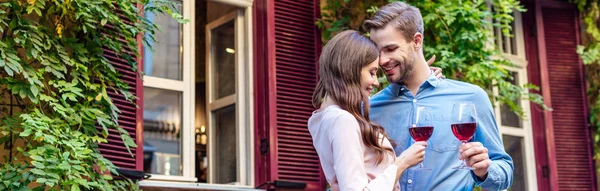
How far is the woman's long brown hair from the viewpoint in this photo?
10.5 feet

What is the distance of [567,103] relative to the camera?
9906mm

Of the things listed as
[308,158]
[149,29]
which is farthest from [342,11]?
[149,29]

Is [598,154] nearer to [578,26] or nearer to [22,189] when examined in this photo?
[578,26]

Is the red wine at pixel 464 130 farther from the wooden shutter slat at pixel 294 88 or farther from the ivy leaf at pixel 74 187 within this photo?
the wooden shutter slat at pixel 294 88

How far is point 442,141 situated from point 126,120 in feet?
11.9

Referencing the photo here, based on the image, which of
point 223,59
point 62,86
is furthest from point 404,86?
point 223,59

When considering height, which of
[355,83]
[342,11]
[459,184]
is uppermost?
[342,11]

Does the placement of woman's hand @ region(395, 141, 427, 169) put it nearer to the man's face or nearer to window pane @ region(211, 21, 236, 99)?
the man's face

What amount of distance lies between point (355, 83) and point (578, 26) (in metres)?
7.36

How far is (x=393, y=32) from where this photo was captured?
346 cm

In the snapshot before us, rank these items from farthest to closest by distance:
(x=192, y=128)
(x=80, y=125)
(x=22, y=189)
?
(x=192, y=128), (x=80, y=125), (x=22, y=189)

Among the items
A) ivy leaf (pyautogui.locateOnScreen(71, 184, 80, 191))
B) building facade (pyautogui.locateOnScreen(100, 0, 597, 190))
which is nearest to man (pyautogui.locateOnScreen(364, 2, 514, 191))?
ivy leaf (pyautogui.locateOnScreen(71, 184, 80, 191))

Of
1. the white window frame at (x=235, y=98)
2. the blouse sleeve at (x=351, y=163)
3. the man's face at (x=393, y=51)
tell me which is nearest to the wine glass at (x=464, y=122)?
the blouse sleeve at (x=351, y=163)

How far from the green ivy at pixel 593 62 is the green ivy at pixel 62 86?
4854 millimetres
